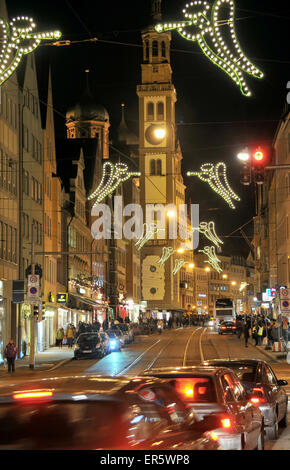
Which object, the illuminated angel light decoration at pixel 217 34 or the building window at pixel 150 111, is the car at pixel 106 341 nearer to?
the illuminated angel light decoration at pixel 217 34

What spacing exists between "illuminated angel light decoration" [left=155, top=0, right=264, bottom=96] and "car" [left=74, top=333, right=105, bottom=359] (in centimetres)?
3045

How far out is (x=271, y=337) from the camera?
52.2 metres

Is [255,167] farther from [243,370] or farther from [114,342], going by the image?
[114,342]

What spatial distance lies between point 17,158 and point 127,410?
1696 inches

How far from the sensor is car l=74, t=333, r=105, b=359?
4609cm

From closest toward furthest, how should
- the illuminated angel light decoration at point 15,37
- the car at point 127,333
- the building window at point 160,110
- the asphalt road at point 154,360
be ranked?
the illuminated angel light decoration at point 15,37 < the asphalt road at point 154,360 < the car at point 127,333 < the building window at point 160,110

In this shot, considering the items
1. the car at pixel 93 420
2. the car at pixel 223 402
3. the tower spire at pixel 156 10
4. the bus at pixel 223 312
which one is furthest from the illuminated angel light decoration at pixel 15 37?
the tower spire at pixel 156 10

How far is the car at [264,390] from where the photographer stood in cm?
1488

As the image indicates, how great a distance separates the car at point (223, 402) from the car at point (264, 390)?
257cm

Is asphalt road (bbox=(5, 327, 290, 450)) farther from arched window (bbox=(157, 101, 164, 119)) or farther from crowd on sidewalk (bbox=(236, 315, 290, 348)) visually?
arched window (bbox=(157, 101, 164, 119))

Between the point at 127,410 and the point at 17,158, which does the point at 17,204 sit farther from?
the point at 127,410

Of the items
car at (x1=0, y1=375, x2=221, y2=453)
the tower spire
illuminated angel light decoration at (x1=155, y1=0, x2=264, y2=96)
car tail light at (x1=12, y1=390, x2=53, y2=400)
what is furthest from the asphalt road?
the tower spire

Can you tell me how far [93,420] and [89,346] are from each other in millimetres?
39660

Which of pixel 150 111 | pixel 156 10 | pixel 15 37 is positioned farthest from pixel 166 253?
pixel 15 37
